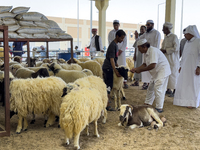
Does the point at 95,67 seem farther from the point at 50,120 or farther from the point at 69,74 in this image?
the point at 50,120

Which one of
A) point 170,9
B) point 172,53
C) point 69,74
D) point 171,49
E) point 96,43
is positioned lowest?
point 69,74

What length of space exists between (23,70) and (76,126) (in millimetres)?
3019

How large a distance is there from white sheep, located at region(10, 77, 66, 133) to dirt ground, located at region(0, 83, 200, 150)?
326 millimetres

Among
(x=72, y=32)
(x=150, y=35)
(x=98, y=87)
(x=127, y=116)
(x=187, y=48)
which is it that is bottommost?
(x=127, y=116)

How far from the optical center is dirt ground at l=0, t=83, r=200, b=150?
3.05 metres

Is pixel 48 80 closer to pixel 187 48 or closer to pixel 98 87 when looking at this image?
pixel 98 87

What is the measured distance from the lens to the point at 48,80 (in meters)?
3.66

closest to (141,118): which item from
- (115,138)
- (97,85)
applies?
(115,138)

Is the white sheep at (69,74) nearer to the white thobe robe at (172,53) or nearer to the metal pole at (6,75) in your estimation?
the metal pole at (6,75)

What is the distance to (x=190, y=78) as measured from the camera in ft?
16.8

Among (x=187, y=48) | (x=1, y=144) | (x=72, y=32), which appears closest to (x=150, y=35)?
(x=187, y=48)

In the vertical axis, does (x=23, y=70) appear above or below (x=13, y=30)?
below

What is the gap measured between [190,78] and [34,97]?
3.83 m

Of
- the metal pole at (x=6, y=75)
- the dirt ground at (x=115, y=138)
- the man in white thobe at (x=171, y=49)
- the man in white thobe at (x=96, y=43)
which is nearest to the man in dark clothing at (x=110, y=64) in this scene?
the dirt ground at (x=115, y=138)
